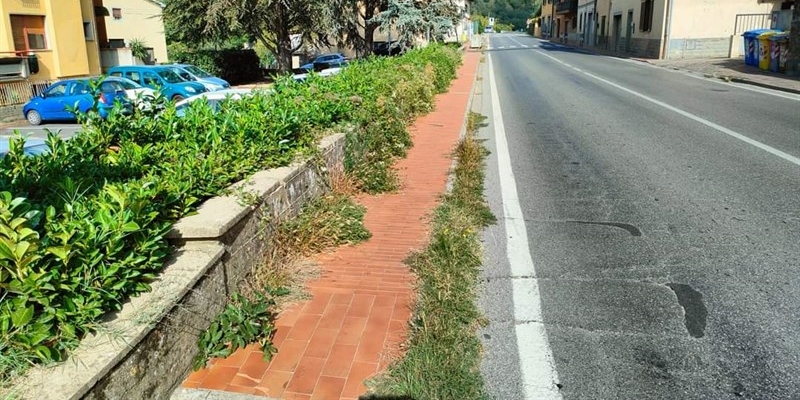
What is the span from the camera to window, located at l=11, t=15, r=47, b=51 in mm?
22234

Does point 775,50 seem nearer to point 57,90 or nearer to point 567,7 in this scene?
point 57,90

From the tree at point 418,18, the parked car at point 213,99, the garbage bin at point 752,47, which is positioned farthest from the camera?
the tree at point 418,18

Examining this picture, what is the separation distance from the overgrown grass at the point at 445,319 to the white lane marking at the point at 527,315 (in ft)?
0.90

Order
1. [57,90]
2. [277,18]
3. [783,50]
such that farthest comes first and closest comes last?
1. [277,18]
2. [783,50]
3. [57,90]

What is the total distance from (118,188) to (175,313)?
2.65 feet

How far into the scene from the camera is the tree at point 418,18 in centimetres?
2631

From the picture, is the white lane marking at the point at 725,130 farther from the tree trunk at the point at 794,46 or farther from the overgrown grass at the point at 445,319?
the tree trunk at the point at 794,46

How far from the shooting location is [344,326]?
3.88 metres

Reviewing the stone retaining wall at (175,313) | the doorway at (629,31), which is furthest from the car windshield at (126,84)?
the doorway at (629,31)

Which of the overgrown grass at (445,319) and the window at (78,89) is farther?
the window at (78,89)

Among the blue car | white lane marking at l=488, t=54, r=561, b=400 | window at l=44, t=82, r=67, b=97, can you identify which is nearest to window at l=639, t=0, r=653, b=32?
the blue car

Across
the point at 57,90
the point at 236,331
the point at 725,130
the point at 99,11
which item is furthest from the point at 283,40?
the point at 236,331

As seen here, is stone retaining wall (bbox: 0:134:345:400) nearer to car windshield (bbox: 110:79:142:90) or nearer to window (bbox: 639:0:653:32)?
car windshield (bbox: 110:79:142:90)

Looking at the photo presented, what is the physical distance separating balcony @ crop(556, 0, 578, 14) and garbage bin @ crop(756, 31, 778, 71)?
46909 millimetres
